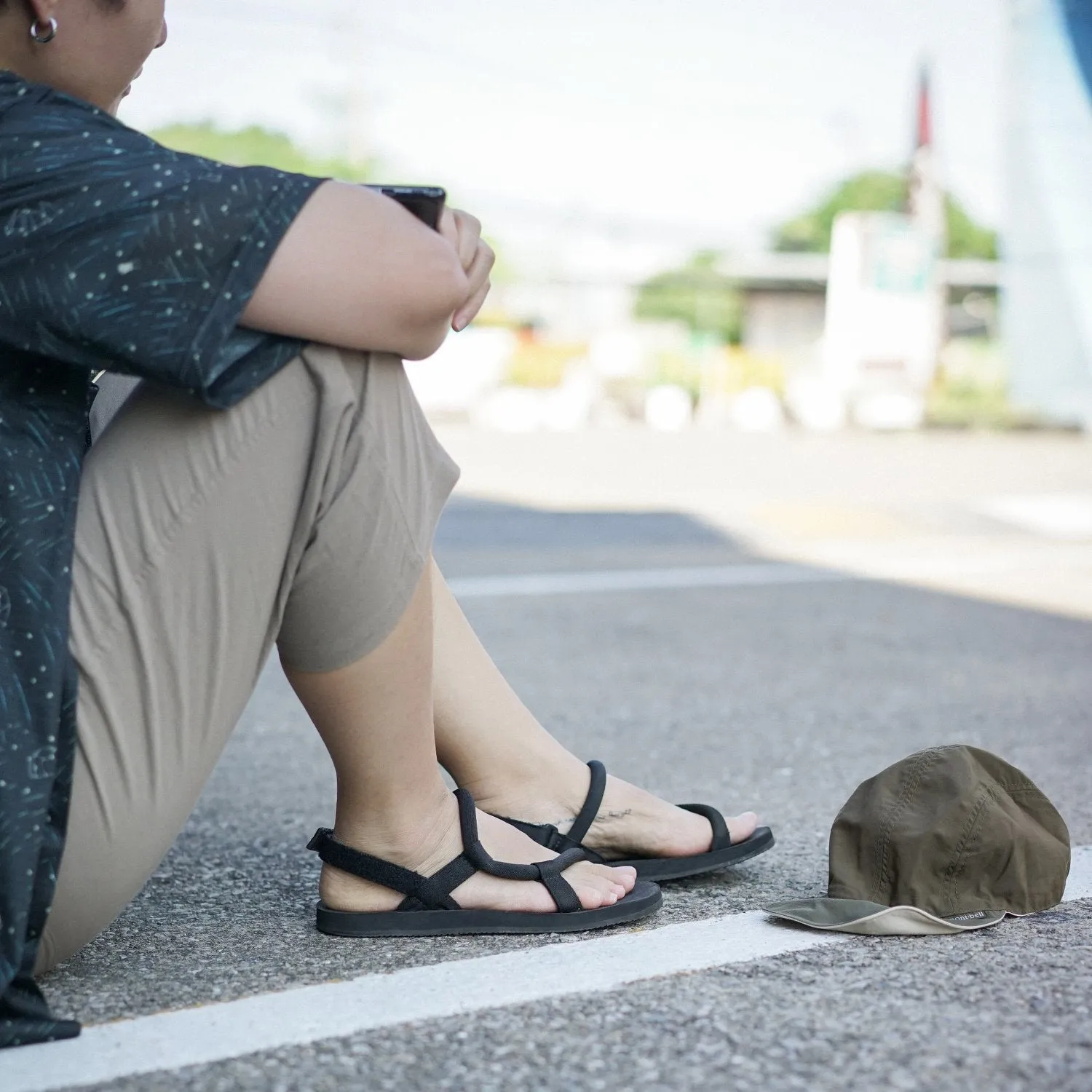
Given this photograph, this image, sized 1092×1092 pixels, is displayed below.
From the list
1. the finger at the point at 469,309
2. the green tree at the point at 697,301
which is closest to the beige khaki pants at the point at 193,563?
the finger at the point at 469,309

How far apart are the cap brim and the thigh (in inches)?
29.0

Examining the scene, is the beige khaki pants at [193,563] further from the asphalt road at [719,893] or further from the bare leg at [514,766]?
the bare leg at [514,766]

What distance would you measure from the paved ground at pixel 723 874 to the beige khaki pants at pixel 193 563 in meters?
0.21

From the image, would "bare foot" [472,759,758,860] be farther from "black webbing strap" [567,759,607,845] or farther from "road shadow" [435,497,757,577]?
"road shadow" [435,497,757,577]

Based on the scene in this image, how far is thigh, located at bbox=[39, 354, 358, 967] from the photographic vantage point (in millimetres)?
1304

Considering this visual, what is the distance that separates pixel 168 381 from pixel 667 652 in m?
2.86

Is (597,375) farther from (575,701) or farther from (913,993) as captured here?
(913,993)

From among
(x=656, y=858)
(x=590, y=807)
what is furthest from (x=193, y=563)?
(x=656, y=858)

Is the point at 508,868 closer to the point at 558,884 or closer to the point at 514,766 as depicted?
the point at 558,884

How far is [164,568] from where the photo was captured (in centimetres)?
131

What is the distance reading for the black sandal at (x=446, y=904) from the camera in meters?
1.58

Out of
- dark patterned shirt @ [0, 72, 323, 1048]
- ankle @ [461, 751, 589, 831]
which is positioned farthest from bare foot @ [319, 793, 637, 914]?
dark patterned shirt @ [0, 72, 323, 1048]

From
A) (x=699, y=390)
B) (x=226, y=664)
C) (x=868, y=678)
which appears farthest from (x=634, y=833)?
(x=699, y=390)

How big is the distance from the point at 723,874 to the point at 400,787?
601 millimetres
